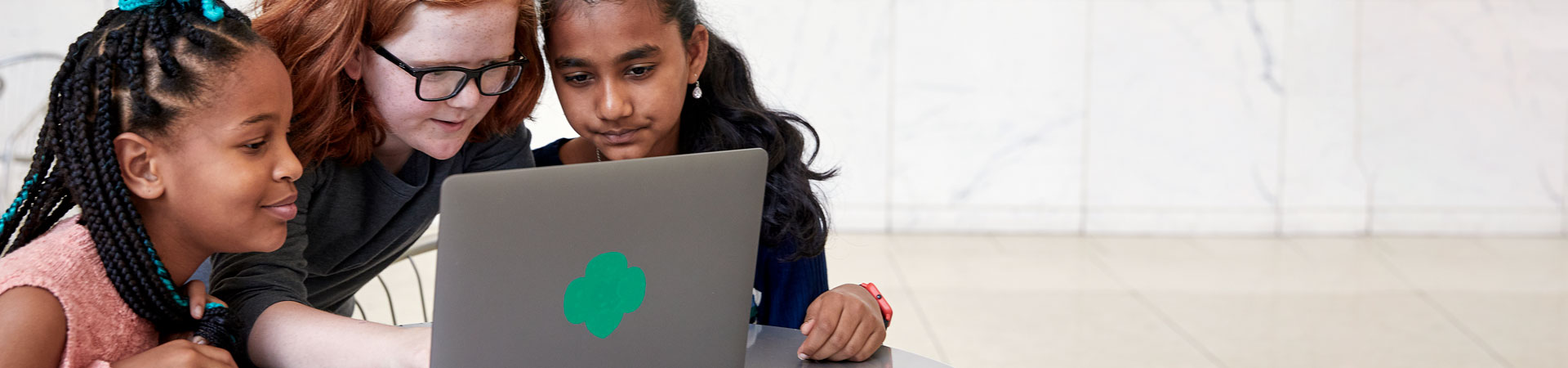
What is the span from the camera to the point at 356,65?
129 cm

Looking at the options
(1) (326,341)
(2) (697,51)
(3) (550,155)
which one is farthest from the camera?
(3) (550,155)

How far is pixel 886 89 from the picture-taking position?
484 centimetres

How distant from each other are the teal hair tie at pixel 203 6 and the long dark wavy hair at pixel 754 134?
2.16 feet

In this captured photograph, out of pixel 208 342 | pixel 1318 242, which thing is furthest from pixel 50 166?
pixel 1318 242

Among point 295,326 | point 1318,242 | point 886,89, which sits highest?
point 295,326

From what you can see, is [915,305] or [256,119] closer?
[256,119]

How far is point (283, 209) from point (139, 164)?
0.41ft

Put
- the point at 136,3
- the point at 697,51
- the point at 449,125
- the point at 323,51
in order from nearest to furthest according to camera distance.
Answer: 1. the point at 136,3
2. the point at 323,51
3. the point at 449,125
4. the point at 697,51

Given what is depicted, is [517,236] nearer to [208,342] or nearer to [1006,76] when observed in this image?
[208,342]

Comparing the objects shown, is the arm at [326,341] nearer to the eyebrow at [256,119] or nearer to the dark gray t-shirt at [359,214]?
the dark gray t-shirt at [359,214]

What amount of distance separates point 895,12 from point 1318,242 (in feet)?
6.34

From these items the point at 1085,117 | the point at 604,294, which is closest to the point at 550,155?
the point at 604,294

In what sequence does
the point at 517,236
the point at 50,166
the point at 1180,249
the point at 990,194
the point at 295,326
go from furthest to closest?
the point at 990,194 < the point at 1180,249 < the point at 295,326 < the point at 50,166 < the point at 517,236

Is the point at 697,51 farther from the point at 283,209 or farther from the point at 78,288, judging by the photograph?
the point at 78,288
